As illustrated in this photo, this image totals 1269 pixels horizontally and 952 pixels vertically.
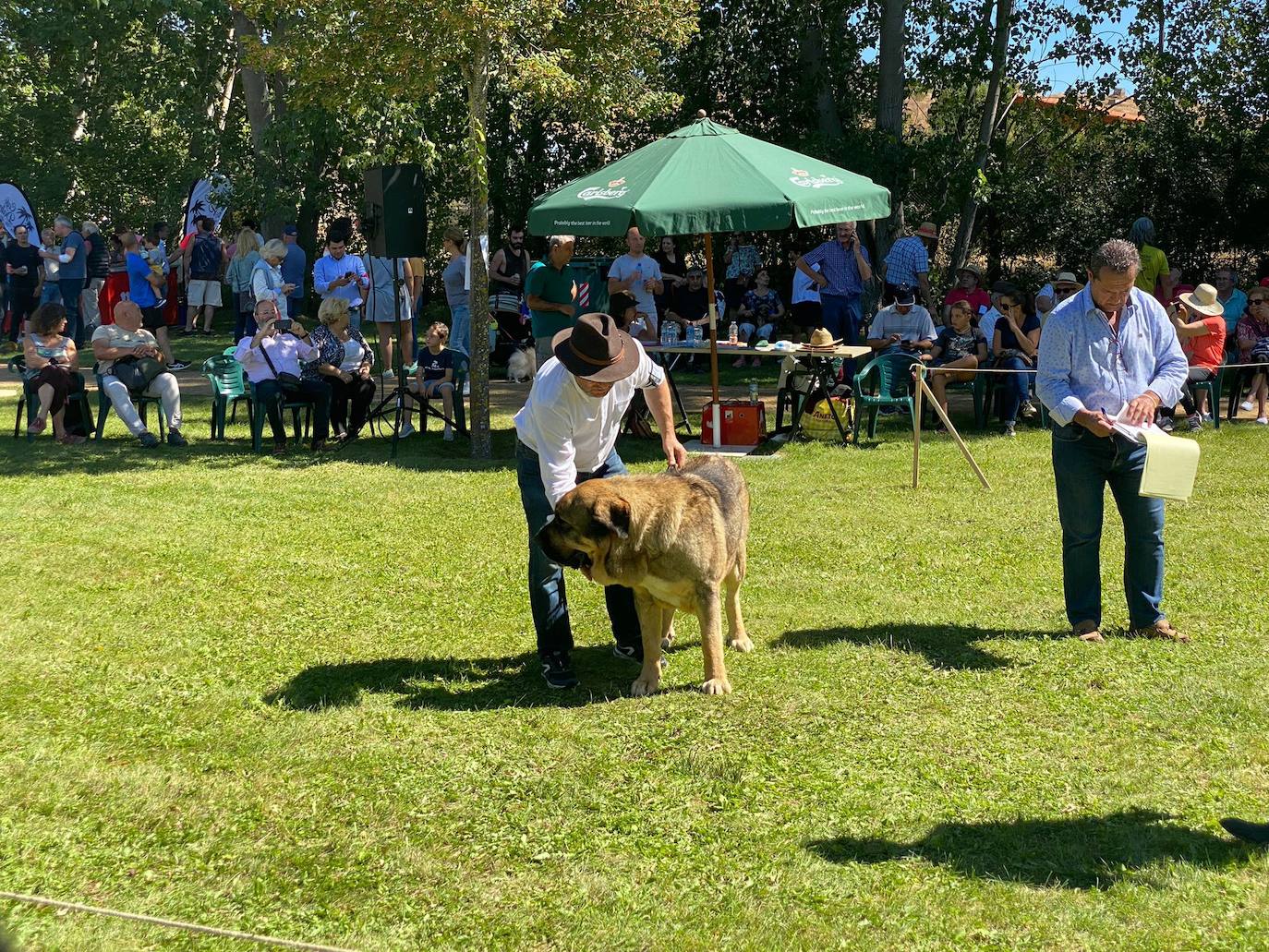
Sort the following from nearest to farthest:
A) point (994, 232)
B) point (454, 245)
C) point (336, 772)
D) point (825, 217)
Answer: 1. point (336, 772)
2. point (825, 217)
3. point (454, 245)
4. point (994, 232)

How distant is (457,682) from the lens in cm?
623

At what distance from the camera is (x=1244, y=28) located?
793 inches

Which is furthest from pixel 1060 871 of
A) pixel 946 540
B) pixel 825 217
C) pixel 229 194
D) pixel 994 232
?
pixel 229 194

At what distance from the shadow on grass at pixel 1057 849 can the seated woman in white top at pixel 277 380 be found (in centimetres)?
896

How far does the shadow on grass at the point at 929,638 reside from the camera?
21.0 ft

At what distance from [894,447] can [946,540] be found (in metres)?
3.46

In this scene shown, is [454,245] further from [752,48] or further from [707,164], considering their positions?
[752,48]

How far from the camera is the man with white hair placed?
20047 millimetres

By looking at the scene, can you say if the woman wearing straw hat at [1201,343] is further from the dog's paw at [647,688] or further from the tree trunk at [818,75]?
the dog's paw at [647,688]

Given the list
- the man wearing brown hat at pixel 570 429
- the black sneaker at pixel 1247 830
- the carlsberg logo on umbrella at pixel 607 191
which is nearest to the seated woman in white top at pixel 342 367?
the carlsberg logo on umbrella at pixel 607 191

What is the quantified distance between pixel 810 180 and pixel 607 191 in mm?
1833

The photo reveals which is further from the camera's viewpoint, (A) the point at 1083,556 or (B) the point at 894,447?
(B) the point at 894,447

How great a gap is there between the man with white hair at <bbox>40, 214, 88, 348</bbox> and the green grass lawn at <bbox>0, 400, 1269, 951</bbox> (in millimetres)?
12388

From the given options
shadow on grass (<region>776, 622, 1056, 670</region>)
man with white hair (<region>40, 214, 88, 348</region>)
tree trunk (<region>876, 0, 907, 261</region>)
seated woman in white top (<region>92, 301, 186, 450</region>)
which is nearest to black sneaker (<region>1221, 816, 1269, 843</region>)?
shadow on grass (<region>776, 622, 1056, 670</region>)
